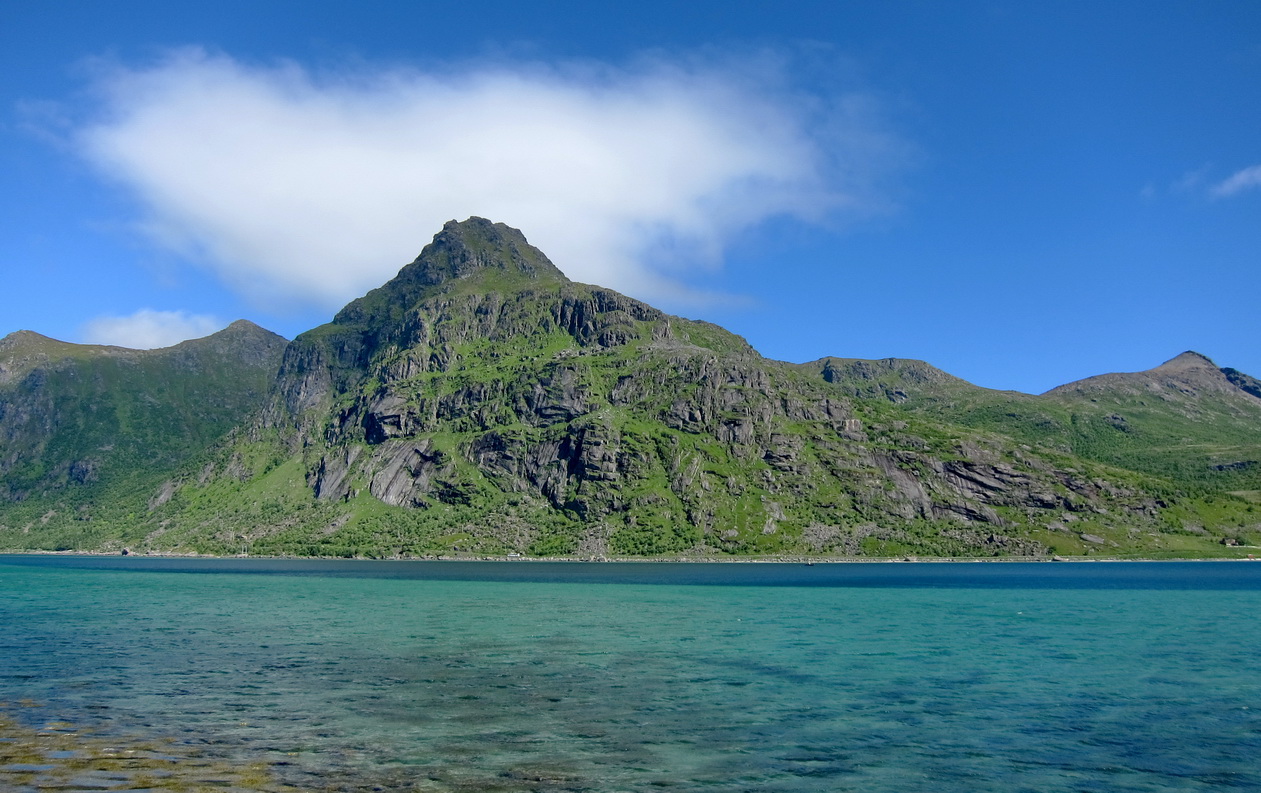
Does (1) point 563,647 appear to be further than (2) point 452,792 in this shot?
Yes

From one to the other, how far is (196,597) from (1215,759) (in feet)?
380

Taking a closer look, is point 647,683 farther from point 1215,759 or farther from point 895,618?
point 895,618

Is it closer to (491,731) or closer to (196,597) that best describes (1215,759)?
(491,731)

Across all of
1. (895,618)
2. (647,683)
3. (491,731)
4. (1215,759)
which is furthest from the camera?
(895,618)

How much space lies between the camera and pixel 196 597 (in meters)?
117

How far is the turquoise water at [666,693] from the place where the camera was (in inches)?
1292

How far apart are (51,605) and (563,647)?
72.4 metres

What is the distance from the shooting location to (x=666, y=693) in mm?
47844

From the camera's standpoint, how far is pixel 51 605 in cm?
10262

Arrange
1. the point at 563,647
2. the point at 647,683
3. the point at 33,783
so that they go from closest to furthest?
the point at 33,783
the point at 647,683
the point at 563,647

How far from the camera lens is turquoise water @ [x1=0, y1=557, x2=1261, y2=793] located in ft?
108

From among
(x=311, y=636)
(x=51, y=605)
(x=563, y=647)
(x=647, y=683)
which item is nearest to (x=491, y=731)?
(x=647, y=683)

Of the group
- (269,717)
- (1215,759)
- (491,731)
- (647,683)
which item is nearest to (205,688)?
(269,717)

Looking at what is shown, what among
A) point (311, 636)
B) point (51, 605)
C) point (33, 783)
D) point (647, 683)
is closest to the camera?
point (33, 783)
